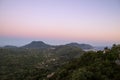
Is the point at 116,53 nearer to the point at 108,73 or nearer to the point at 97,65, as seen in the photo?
the point at 97,65

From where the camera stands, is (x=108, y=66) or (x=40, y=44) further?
(x=40, y=44)

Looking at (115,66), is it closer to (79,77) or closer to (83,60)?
(79,77)

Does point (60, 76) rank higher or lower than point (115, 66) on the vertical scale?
lower

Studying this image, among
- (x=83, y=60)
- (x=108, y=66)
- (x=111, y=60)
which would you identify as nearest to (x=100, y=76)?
(x=108, y=66)

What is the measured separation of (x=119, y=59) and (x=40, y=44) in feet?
313

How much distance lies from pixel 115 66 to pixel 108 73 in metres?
0.71

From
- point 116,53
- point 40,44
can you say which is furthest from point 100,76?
point 40,44

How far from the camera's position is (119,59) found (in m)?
6.85

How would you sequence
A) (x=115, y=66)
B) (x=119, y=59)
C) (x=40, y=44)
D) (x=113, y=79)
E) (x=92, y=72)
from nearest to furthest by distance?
(x=113, y=79) < (x=92, y=72) < (x=115, y=66) < (x=119, y=59) < (x=40, y=44)

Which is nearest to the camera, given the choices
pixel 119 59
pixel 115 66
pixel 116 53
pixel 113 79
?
pixel 113 79

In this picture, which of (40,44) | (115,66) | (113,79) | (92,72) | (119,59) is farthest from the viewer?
(40,44)

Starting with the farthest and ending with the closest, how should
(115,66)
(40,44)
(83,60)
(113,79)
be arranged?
(40,44) < (83,60) < (115,66) < (113,79)

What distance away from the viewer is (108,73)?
5777mm

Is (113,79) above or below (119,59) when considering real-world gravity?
below
